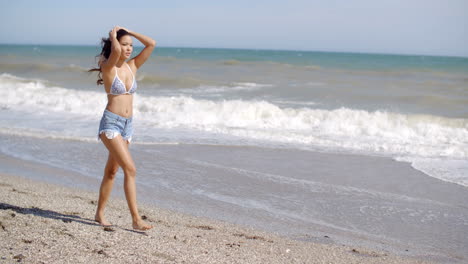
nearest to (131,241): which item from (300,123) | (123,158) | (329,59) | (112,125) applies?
(123,158)

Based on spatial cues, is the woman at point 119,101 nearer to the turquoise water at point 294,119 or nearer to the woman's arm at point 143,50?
the woman's arm at point 143,50

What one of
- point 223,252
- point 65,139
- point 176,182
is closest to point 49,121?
point 65,139

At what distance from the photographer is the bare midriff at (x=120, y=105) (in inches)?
167

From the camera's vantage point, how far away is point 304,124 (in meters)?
13.1

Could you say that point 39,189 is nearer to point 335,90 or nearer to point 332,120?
point 332,120

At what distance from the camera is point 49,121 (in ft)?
40.6

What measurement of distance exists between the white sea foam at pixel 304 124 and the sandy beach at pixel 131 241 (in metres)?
4.12

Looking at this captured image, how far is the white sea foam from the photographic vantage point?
390 inches

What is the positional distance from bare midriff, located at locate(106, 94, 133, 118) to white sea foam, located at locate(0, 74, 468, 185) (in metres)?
5.31

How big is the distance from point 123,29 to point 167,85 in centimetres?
1978

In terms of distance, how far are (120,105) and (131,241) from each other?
45.0 inches

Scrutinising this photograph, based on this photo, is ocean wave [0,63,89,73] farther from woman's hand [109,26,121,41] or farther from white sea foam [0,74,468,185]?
woman's hand [109,26,121,41]

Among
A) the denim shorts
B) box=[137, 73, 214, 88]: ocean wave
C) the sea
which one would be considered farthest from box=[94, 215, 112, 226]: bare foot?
box=[137, 73, 214, 88]: ocean wave

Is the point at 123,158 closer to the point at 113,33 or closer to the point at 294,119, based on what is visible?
the point at 113,33
